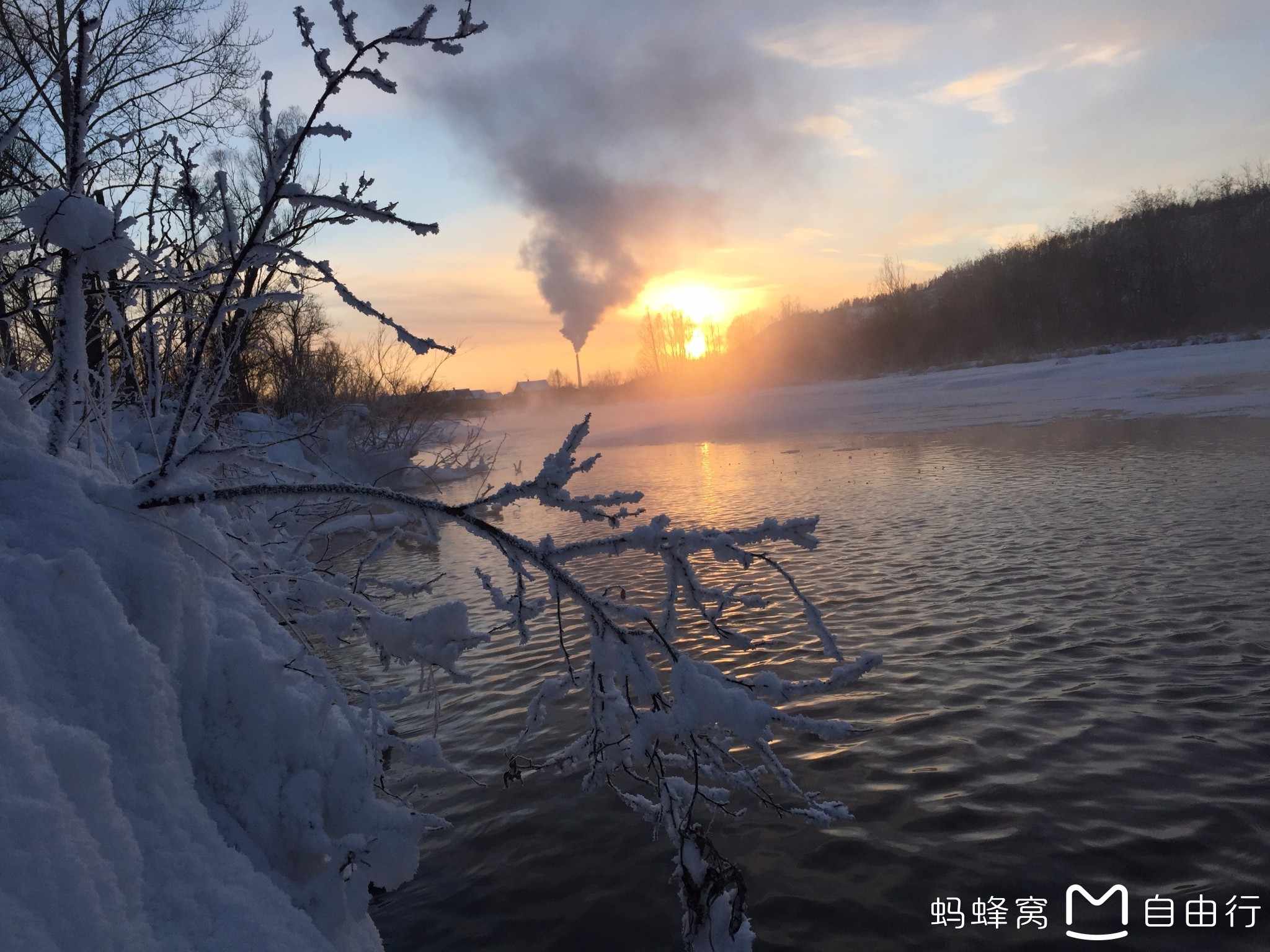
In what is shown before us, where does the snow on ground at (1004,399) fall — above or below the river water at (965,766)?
above

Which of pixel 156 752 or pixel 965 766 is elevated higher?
pixel 156 752

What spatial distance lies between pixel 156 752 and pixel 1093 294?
59.9 m

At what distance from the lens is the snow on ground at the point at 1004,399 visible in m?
21.8

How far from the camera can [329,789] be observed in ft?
8.00

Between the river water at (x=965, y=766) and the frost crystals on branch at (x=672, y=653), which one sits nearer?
the frost crystals on branch at (x=672, y=653)

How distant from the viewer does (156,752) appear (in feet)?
6.21

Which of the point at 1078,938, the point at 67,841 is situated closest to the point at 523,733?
the point at 67,841

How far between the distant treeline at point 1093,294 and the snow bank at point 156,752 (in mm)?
50292

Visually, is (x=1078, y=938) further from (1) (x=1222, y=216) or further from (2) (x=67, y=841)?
(1) (x=1222, y=216)

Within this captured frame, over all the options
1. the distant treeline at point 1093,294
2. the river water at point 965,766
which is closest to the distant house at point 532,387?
the distant treeline at point 1093,294

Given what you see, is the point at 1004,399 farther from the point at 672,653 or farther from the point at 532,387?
the point at 532,387

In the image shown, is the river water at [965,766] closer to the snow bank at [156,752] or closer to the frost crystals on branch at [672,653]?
the snow bank at [156,752]

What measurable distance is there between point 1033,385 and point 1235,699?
29.2 meters

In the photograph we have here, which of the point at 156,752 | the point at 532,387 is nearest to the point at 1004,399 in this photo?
the point at 156,752
